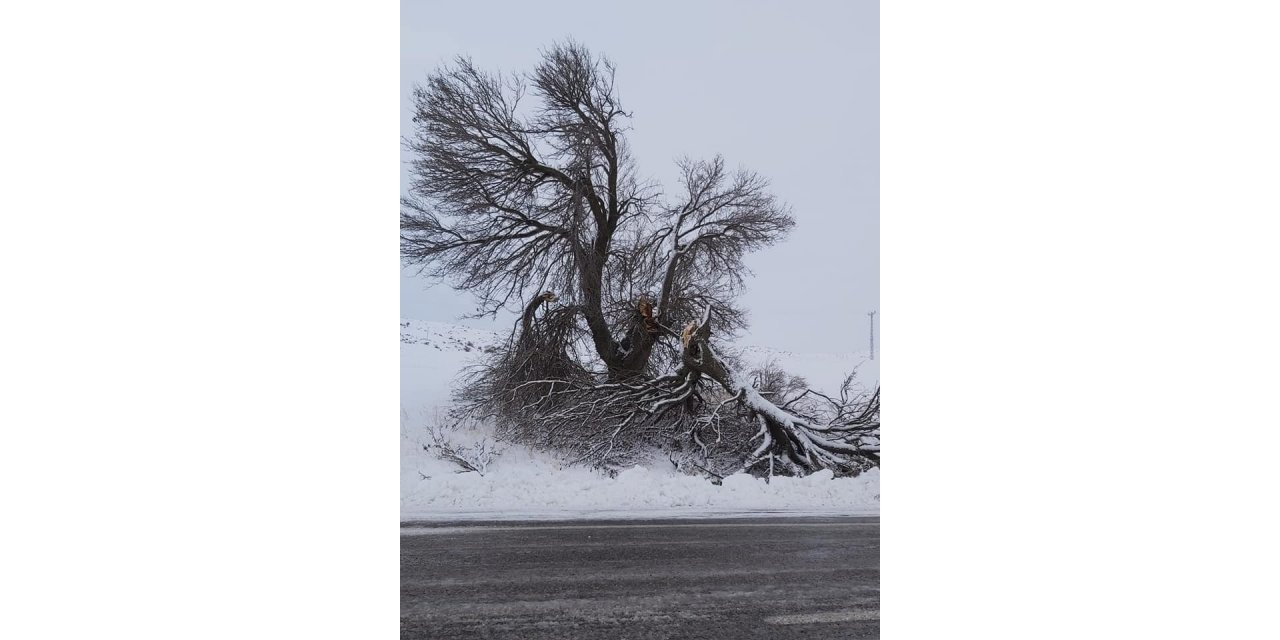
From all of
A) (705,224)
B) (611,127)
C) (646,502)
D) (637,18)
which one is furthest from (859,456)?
(637,18)

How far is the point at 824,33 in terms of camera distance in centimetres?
567

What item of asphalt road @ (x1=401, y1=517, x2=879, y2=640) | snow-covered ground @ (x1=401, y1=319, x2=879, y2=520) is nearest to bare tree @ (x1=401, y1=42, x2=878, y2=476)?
snow-covered ground @ (x1=401, y1=319, x2=879, y2=520)

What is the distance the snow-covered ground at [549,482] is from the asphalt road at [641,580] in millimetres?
215

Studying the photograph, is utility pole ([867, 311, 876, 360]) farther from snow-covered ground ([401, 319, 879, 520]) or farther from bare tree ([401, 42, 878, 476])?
bare tree ([401, 42, 878, 476])

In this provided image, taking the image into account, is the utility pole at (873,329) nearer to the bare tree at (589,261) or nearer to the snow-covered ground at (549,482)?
the snow-covered ground at (549,482)

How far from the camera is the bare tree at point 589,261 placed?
5.43m

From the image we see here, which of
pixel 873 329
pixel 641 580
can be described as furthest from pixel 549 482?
pixel 873 329

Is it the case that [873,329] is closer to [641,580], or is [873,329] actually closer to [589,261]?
[589,261]

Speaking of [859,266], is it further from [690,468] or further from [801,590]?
[801,590]

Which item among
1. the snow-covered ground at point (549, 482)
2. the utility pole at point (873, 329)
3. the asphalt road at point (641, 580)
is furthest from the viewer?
the utility pole at point (873, 329)

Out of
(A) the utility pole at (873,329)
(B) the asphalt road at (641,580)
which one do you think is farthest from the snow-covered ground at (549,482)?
(B) the asphalt road at (641,580)

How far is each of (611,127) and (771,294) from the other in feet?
5.28

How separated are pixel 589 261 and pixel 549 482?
1536 millimetres

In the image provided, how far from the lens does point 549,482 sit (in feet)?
18.1
